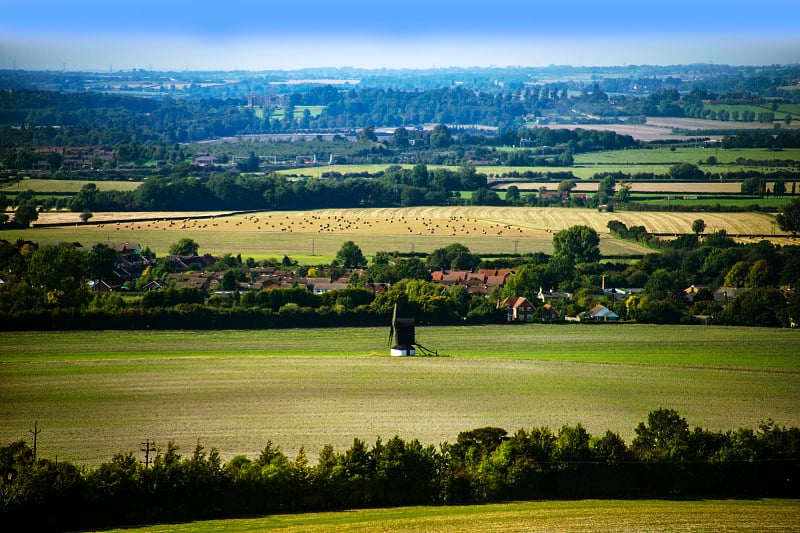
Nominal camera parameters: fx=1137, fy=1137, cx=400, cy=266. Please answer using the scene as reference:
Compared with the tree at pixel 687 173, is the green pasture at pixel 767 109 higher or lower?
higher

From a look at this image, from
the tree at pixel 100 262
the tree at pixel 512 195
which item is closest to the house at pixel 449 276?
the tree at pixel 100 262

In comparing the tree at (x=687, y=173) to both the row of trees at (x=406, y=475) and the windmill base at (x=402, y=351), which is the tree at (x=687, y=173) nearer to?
the windmill base at (x=402, y=351)

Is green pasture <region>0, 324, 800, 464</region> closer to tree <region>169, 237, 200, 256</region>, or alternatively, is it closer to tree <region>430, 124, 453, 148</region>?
tree <region>169, 237, 200, 256</region>

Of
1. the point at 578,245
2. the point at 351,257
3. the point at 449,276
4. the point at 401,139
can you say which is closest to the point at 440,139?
the point at 401,139

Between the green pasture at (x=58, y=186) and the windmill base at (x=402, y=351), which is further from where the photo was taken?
the green pasture at (x=58, y=186)

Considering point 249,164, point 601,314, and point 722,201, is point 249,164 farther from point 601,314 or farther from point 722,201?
point 601,314

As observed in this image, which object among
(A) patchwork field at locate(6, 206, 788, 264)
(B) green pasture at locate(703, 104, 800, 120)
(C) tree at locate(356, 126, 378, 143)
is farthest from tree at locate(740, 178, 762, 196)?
(C) tree at locate(356, 126, 378, 143)

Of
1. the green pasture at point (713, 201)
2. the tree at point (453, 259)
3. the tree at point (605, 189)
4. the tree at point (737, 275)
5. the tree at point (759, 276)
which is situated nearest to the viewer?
the tree at point (759, 276)
